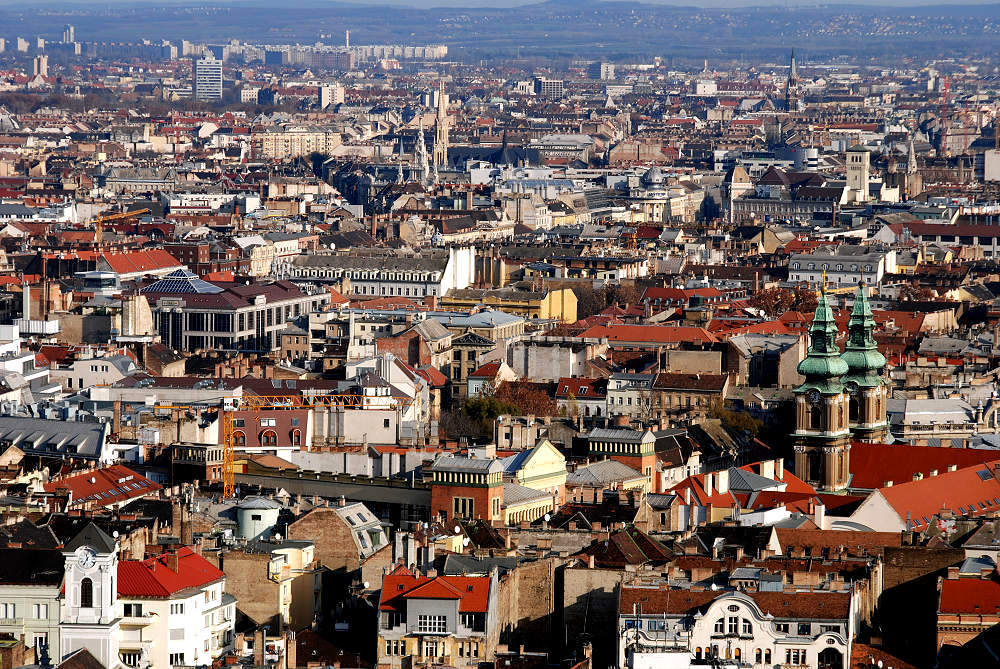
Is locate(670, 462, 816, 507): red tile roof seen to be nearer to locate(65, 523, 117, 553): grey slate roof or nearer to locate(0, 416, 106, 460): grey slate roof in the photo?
locate(0, 416, 106, 460): grey slate roof

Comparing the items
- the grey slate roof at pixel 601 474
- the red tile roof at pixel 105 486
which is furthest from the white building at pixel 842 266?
the red tile roof at pixel 105 486

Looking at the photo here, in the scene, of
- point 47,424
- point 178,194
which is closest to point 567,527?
point 47,424

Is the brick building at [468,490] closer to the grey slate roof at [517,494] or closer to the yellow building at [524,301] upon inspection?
the grey slate roof at [517,494]

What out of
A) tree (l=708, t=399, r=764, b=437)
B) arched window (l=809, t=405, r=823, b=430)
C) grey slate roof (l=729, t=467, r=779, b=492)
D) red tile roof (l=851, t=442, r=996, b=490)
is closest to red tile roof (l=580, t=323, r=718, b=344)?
tree (l=708, t=399, r=764, b=437)

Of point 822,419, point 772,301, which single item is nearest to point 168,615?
point 822,419

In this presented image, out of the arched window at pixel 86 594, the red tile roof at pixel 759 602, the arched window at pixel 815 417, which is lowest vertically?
the arched window at pixel 815 417

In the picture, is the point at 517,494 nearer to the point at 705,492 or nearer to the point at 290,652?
the point at 705,492

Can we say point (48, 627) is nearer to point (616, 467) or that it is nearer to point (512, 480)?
point (512, 480)
